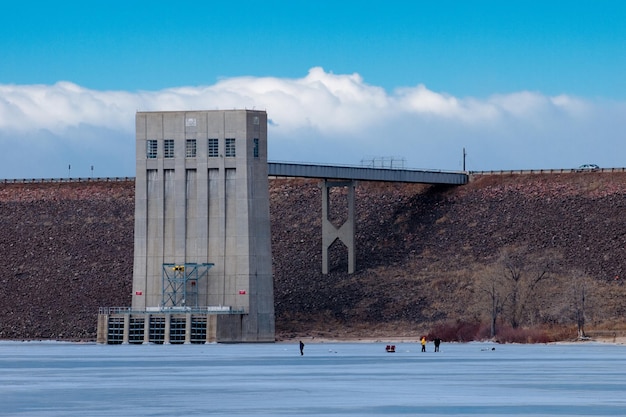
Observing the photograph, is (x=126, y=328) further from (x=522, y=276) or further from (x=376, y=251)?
(x=522, y=276)

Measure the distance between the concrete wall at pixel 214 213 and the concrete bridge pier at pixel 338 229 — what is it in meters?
16.3

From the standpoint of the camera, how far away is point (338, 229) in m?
149

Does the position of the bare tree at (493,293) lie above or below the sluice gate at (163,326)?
above

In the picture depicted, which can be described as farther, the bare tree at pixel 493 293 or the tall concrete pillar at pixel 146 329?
the tall concrete pillar at pixel 146 329

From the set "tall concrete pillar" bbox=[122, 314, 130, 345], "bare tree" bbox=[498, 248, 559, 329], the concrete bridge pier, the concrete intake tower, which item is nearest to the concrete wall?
the concrete intake tower

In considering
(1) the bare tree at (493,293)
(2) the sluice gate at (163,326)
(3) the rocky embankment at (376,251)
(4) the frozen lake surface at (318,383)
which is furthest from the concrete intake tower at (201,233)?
(4) the frozen lake surface at (318,383)

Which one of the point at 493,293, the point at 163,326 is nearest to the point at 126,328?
the point at 163,326

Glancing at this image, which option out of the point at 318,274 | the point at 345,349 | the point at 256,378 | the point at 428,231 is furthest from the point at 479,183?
the point at 256,378

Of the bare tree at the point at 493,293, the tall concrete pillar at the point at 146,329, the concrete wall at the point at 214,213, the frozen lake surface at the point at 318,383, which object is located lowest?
the frozen lake surface at the point at 318,383

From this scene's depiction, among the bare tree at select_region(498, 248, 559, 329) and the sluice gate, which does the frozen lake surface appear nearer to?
the sluice gate

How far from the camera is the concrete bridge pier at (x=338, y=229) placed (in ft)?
483

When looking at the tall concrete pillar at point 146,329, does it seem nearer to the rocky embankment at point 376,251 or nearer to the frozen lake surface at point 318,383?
the rocky embankment at point 376,251

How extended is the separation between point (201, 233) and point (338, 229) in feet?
68.3

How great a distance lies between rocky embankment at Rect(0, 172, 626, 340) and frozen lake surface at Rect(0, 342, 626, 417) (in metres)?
33.9
